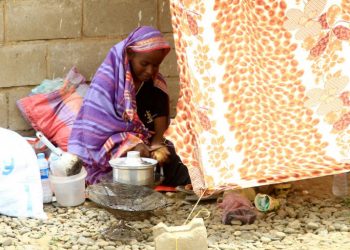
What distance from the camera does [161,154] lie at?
480cm

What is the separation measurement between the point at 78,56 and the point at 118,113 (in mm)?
796

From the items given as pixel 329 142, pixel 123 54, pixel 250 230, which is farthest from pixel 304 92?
pixel 123 54

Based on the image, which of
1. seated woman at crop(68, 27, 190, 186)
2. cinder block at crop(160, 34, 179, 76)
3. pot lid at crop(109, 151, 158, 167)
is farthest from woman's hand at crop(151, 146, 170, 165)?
cinder block at crop(160, 34, 179, 76)

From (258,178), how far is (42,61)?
210 cm

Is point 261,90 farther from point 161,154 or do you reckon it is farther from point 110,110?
point 110,110

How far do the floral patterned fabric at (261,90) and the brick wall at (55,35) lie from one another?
54.5 inches

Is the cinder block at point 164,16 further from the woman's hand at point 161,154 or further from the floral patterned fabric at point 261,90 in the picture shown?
the floral patterned fabric at point 261,90

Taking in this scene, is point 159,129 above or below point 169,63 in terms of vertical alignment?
below

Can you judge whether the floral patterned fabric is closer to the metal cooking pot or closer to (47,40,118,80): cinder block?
the metal cooking pot

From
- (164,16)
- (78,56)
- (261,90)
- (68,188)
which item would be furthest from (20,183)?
(164,16)

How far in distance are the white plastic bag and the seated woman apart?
556mm

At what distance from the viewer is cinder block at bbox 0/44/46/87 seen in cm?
520

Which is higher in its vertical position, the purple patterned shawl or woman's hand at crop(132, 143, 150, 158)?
the purple patterned shawl

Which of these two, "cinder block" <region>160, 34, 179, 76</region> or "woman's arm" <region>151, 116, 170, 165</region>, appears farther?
"cinder block" <region>160, 34, 179, 76</region>
